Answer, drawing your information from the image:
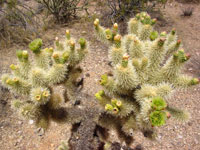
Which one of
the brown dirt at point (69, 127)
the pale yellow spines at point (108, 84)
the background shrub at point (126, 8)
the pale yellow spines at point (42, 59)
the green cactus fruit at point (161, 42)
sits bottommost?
the brown dirt at point (69, 127)

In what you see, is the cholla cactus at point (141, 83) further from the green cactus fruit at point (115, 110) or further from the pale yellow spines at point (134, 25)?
the pale yellow spines at point (134, 25)

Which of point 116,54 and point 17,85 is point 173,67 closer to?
point 116,54

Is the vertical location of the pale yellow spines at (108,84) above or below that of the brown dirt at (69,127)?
above

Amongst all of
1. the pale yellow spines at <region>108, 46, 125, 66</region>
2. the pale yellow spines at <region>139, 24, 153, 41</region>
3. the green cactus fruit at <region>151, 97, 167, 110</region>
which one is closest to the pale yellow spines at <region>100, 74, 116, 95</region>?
the pale yellow spines at <region>108, 46, 125, 66</region>

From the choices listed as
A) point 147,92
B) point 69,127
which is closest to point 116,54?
point 147,92

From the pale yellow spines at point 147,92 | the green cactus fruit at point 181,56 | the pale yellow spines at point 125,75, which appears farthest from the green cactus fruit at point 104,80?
the green cactus fruit at point 181,56

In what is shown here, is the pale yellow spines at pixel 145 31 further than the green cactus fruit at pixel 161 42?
Yes

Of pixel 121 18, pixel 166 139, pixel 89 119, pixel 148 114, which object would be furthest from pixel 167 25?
pixel 148 114

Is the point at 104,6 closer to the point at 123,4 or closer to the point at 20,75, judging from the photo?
the point at 123,4
